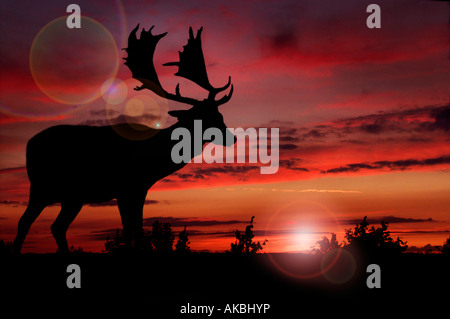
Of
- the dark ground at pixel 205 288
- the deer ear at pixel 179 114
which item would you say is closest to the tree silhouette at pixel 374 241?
the dark ground at pixel 205 288

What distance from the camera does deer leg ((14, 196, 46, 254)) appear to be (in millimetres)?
10578

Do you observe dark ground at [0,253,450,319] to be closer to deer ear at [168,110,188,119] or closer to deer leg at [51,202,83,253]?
deer leg at [51,202,83,253]

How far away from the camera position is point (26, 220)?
10.7m

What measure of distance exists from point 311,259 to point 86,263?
12.8 ft

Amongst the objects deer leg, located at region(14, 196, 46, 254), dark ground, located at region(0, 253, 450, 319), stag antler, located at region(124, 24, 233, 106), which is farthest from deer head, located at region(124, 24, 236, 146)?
dark ground, located at region(0, 253, 450, 319)

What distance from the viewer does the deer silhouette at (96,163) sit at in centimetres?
1095

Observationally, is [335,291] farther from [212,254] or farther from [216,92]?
[216,92]

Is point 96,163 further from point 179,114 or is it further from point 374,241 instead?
point 374,241

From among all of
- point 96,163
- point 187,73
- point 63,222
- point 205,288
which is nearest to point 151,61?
point 187,73

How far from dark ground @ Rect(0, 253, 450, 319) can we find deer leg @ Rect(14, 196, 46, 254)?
4.72 ft

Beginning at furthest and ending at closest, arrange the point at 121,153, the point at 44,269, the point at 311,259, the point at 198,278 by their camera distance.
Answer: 1. the point at 121,153
2. the point at 311,259
3. the point at 44,269
4. the point at 198,278
